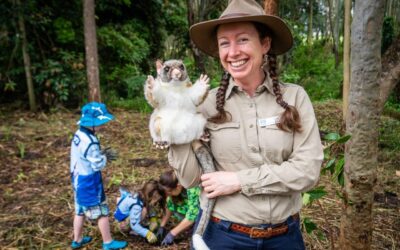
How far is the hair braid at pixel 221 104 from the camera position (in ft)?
5.74

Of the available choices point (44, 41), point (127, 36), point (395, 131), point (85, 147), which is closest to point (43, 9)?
point (44, 41)

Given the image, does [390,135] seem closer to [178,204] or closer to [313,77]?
[178,204]

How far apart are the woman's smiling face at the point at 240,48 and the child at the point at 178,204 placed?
1815 mm

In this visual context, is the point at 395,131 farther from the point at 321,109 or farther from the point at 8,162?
the point at 8,162

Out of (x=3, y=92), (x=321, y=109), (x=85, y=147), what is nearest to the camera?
(x=85, y=147)

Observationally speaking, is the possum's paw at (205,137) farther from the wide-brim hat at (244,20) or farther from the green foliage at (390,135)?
the green foliage at (390,135)

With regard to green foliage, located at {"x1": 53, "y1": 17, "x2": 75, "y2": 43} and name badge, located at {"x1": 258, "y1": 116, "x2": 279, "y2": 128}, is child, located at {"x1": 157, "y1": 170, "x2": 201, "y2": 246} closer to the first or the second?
name badge, located at {"x1": 258, "y1": 116, "x2": 279, "y2": 128}

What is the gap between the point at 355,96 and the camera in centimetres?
198

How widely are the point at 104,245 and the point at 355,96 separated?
8.27 ft

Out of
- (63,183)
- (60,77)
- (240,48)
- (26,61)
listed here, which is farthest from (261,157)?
(26,61)

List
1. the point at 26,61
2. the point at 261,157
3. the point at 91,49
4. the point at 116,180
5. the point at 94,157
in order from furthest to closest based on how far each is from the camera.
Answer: the point at 26,61
the point at 91,49
the point at 116,180
the point at 94,157
the point at 261,157

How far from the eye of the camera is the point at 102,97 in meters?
9.40

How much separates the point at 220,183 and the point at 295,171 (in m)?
0.33

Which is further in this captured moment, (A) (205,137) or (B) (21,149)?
(B) (21,149)
